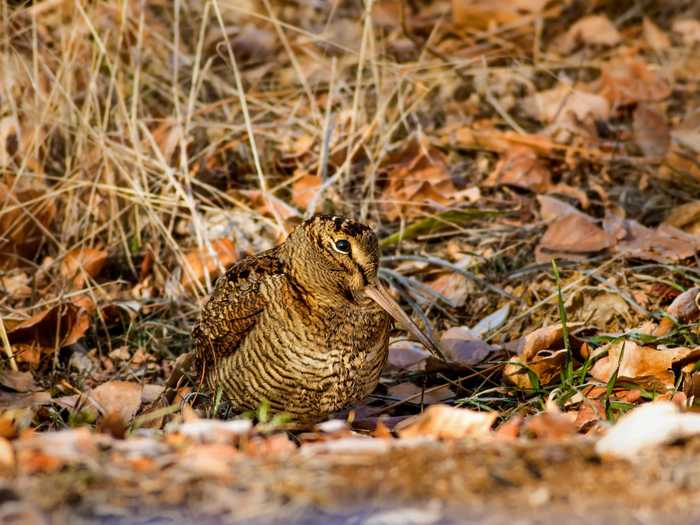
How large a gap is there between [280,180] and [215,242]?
2.57ft

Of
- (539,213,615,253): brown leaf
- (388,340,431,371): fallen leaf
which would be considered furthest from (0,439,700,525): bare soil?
(539,213,615,253): brown leaf

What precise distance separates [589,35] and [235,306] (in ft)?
14.8

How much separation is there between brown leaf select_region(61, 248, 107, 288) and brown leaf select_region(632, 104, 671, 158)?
3125 mm

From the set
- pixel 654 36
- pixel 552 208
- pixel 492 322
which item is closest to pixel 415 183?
pixel 552 208

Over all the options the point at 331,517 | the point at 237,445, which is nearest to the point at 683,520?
the point at 331,517

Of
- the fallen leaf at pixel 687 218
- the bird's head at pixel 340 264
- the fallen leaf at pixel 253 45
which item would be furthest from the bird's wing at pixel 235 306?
the fallen leaf at pixel 253 45

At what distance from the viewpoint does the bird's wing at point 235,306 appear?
4082 millimetres

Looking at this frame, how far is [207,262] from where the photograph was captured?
5457mm

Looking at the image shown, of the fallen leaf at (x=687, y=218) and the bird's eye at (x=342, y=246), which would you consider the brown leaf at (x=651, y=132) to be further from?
the bird's eye at (x=342, y=246)

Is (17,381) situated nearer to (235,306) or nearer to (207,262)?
(207,262)

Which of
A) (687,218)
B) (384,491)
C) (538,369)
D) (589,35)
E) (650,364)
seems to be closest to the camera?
(384,491)

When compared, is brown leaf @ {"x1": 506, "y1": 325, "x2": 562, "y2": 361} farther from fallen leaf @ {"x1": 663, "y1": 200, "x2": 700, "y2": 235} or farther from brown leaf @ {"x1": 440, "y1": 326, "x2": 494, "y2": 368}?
fallen leaf @ {"x1": 663, "y1": 200, "x2": 700, "y2": 235}

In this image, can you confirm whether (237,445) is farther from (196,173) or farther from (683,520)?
(196,173)

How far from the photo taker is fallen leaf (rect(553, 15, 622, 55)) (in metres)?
7.59
